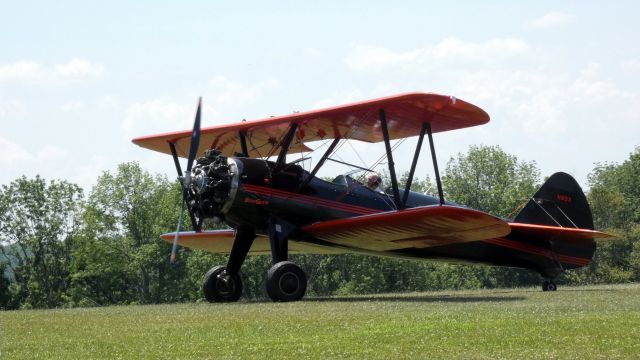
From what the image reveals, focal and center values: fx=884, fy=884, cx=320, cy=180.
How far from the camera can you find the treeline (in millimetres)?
56719

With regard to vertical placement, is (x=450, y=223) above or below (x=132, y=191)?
below

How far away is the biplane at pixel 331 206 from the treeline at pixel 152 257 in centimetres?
3443

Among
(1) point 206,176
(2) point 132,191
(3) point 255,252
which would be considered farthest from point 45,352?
(2) point 132,191

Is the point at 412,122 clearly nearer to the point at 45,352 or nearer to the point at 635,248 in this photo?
the point at 45,352

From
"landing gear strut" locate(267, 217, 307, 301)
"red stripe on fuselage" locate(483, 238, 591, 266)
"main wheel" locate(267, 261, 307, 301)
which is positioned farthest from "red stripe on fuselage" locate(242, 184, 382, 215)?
"red stripe on fuselage" locate(483, 238, 591, 266)

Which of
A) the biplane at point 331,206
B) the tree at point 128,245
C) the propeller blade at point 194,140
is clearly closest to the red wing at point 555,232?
the biplane at point 331,206

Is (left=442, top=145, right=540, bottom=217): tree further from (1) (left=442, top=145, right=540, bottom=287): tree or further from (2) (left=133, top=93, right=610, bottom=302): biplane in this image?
(2) (left=133, top=93, right=610, bottom=302): biplane

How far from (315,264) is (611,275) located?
1820 centimetres

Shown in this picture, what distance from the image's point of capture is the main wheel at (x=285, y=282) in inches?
599

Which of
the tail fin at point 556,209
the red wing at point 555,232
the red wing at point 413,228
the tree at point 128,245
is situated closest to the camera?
the red wing at point 413,228

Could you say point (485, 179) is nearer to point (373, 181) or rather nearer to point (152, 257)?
point (152, 257)

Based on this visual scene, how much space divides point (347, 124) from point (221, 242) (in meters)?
5.49

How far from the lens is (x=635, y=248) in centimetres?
5469

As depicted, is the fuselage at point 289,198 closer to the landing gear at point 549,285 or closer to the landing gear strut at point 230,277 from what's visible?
the landing gear strut at point 230,277
